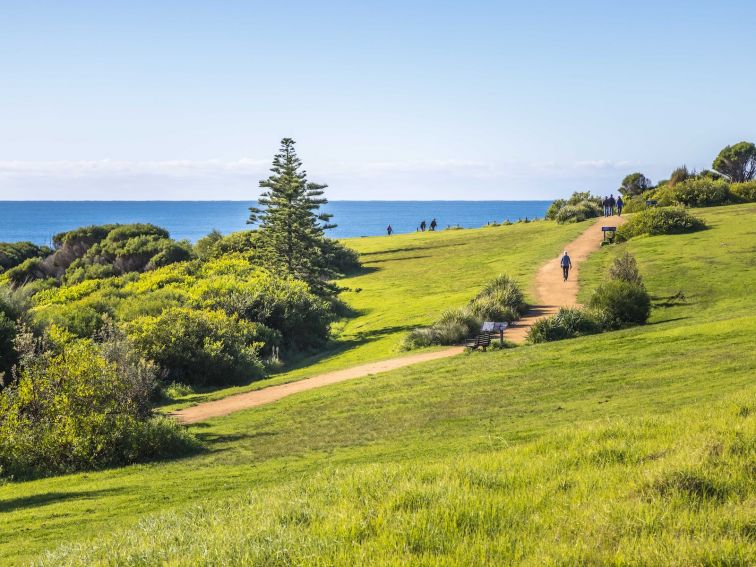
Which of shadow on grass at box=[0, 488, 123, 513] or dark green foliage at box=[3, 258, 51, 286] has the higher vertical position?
dark green foliage at box=[3, 258, 51, 286]

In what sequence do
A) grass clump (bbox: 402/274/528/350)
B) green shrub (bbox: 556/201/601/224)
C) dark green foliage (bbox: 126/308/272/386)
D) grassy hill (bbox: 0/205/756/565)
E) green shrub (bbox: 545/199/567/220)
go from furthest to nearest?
green shrub (bbox: 545/199/567/220), green shrub (bbox: 556/201/601/224), grass clump (bbox: 402/274/528/350), dark green foliage (bbox: 126/308/272/386), grassy hill (bbox: 0/205/756/565)

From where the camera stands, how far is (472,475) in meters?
8.17

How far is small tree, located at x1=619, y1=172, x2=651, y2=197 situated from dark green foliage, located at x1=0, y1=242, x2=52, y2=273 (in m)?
68.8

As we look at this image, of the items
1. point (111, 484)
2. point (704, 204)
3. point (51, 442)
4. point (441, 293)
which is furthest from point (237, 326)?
point (704, 204)

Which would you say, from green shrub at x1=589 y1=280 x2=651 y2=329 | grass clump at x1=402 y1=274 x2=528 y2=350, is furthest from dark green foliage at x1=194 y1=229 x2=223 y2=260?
green shrub at x1=589 y1=280 x2=651 y2=329

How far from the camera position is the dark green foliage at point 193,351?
91.1 ft

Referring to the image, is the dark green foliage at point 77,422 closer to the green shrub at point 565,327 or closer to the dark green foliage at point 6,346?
the dark green foliage at point 6,346

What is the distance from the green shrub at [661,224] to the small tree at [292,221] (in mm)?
19656

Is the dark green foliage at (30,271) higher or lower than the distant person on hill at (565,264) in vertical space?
higher

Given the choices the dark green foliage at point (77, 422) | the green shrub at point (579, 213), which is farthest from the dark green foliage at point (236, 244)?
the dark green foliage at point (77, 422)

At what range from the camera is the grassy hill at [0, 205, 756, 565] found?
6285 millimetres

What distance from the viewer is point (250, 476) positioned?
40.5ft

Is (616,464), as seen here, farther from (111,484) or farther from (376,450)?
(111,484)

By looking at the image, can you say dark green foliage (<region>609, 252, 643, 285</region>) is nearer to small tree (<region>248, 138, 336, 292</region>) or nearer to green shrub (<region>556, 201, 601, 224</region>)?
small tree (<region>248, 138, 336, 292</region>)
